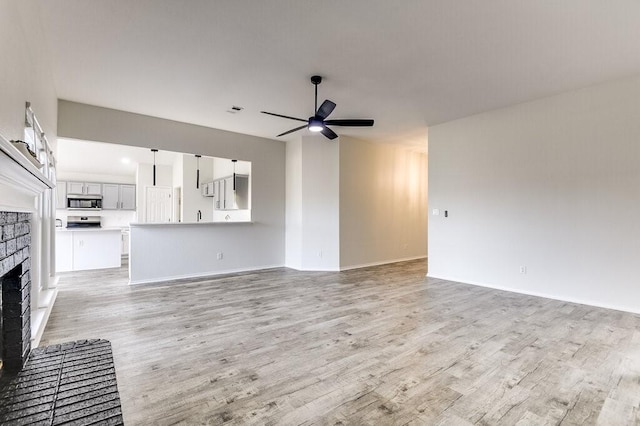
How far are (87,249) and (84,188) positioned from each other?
3.18m

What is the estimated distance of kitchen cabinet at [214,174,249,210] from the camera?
718 centimetres

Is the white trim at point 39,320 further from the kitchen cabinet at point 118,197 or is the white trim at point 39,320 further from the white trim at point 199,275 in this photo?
the kitchen cabinet at point 118,197

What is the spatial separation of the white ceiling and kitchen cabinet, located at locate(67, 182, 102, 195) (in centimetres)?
541

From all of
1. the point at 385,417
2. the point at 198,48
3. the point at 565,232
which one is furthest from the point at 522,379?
the point at 198,48

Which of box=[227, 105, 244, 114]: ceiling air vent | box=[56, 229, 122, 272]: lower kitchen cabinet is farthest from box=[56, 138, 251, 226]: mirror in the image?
box=[227, 105, 244, 114]: ceiling air vent

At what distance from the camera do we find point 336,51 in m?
3.22

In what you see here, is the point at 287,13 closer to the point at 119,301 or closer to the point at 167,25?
the point at 167,25

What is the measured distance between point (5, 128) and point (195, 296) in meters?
3.06

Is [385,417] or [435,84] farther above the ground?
[435,84]

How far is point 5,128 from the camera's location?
6.22 ft

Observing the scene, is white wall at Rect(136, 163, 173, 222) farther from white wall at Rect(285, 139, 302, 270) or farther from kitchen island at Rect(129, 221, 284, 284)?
white wall at Rect(285, 139, 302, 270)

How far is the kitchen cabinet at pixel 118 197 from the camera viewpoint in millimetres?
9242

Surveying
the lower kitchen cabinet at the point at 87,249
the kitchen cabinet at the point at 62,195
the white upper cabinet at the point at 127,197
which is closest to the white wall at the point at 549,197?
the lower kitchen cabinet at the point at 87,249

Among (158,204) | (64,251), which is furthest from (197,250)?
(158,204)
